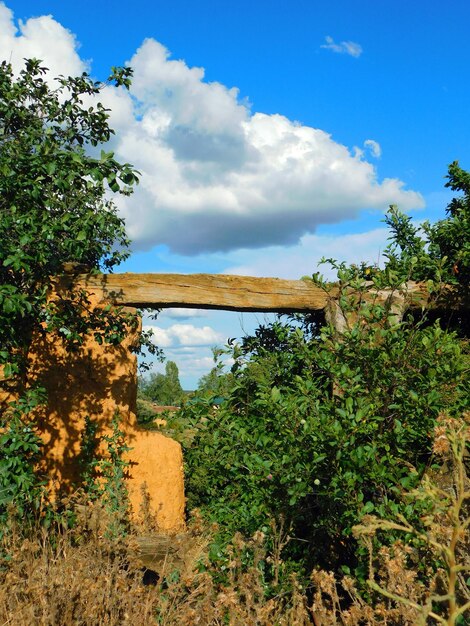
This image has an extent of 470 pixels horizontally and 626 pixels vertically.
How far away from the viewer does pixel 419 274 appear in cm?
737

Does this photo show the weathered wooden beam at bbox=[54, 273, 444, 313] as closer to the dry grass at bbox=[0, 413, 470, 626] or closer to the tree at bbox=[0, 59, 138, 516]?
the tree at bbox=[0, 59, 138, 516]

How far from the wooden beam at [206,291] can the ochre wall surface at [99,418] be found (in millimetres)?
248

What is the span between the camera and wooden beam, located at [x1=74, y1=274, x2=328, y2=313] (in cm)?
697

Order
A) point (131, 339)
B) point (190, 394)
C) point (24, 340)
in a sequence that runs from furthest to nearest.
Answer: point (131, 339) < point (24, 340) < point (190, 394)

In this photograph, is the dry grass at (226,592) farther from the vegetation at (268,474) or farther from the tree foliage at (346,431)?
the tree foliage at (346,431)

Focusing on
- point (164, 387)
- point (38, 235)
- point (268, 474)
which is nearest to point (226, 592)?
point (268, 474)

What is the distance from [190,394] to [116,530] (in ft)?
4.02

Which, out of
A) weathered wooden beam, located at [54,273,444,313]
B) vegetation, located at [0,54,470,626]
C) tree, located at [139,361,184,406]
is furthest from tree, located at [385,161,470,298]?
tree, located at [139,361,184,406]

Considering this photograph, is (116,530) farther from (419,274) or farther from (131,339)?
(419,274)

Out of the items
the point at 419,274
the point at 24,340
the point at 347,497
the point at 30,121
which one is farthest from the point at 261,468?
the point at 30,121

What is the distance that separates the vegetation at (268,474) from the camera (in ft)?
10.5

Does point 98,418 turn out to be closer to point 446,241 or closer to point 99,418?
point 99,418

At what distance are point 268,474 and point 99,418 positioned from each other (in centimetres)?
309

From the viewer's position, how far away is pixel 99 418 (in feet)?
22.4
